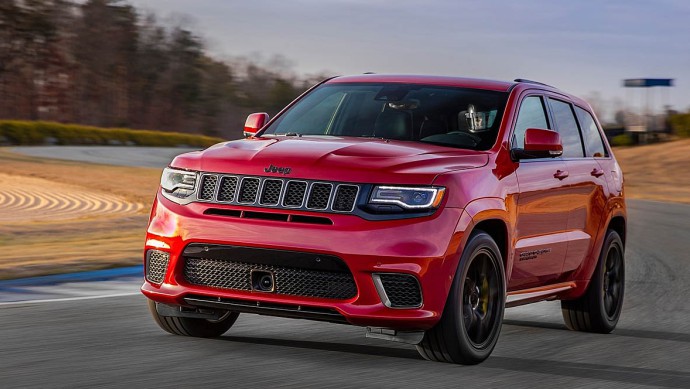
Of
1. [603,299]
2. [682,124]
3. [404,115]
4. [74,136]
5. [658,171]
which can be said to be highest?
[404,115]

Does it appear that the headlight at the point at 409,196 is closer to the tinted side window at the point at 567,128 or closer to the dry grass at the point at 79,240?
the tinted side window at the point at 567,128

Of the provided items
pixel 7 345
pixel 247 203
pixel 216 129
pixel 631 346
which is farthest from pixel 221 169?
pixel 216 129

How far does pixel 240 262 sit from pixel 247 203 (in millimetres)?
321

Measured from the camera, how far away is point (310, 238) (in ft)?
21.6

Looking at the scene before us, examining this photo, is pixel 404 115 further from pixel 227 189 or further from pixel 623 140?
pixel 623 140

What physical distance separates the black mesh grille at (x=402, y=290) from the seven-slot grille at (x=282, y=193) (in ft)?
1.43

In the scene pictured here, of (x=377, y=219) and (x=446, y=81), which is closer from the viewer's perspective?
(x=377, y=219)

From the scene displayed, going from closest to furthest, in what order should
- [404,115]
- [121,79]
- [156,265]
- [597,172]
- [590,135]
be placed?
[156,265]
[404,115]
[597,172]
[590,135]
[121,79]

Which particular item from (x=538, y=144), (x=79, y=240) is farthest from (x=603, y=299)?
(x=79, y=240)

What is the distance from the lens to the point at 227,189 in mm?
6922

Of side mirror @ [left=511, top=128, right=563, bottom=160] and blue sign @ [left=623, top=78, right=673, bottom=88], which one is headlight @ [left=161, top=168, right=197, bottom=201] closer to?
side mirror @ [left=511, top=128, right=563, bottom=160]

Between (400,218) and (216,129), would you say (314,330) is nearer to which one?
(400,218)

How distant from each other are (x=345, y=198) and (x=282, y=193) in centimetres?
34

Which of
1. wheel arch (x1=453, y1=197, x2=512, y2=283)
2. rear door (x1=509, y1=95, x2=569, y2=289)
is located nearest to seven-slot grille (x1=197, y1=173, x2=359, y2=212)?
wheel arch (x1=453, y1=197, x2=512, y2=283)
